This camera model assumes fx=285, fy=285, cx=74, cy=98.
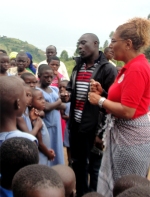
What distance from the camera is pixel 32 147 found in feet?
5.11

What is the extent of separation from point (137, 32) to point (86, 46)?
2.75 ft

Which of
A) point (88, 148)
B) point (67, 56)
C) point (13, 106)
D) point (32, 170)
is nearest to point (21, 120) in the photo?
point (13, 106)

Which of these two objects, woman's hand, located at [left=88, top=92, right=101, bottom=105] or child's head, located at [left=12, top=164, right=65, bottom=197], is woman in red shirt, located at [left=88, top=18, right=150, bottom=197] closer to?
woman's hand, located at [left=88, top=92, right=101, bottom=105]

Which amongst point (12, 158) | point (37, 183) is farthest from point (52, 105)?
point (37, 183)

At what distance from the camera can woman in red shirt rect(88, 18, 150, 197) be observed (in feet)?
6.95

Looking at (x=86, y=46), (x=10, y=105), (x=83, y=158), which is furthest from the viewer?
(x=83, y=158)

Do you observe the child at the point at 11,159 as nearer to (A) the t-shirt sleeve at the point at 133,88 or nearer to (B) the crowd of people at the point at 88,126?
(B) the crowd of people at the point at 88,126

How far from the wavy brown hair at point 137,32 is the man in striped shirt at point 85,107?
2.09 ft

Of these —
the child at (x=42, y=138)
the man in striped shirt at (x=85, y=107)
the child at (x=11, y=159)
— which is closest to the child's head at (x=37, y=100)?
the child at (x=42, y=138)

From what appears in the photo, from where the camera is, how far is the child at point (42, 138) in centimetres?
271

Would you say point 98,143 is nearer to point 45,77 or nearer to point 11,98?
point 45,77

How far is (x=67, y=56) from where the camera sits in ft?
55.0

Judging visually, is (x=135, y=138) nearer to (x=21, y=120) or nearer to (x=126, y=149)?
(x=126, y=149)

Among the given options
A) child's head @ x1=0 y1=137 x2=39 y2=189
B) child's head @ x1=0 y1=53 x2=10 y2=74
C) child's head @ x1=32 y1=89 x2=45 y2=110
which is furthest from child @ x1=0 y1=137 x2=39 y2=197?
child's head @ x1=0 y1=53 x2=10 y2=74
